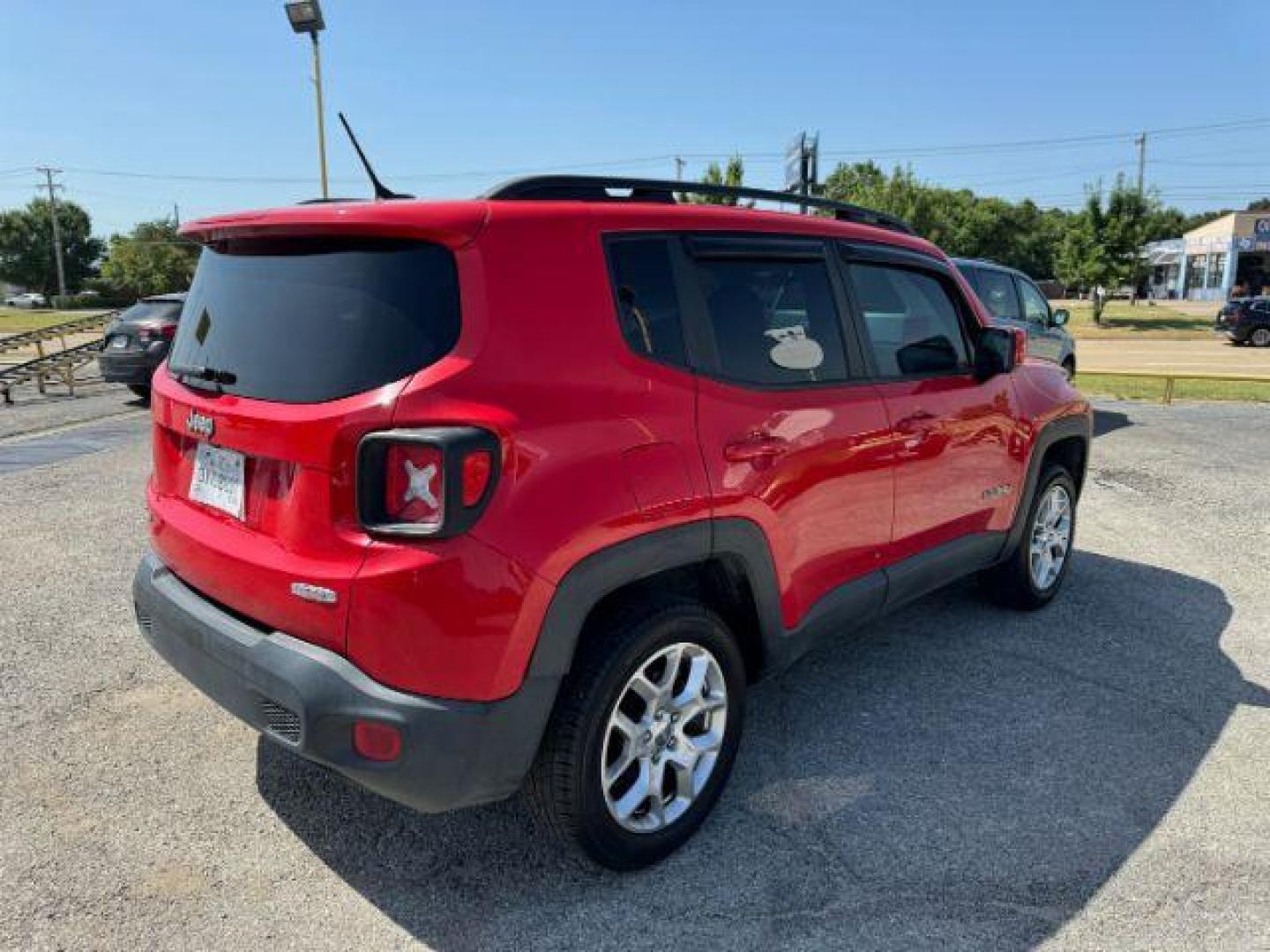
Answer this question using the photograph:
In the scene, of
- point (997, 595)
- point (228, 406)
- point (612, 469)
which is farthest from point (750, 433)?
point (997, 595)

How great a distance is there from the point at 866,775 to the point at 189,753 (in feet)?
7.83

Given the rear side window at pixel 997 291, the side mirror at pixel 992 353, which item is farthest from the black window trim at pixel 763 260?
the rear side window at pixel 997 291

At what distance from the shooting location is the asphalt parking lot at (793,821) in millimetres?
2416

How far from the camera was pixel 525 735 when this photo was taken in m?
2.27

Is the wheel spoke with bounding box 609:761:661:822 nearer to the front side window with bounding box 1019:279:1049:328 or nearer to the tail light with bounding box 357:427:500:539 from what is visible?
the tail light with bounding box 357:427:500:539

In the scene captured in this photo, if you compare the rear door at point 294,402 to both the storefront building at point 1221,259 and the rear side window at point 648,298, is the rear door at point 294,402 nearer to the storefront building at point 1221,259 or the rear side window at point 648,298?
the rear side window at point 648,298

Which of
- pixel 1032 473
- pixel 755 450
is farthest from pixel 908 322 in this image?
pixel 755 450

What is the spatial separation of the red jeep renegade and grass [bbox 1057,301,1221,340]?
27.2 meters

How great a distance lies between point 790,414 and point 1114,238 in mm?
38654

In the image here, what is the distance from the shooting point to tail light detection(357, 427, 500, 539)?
2.07m

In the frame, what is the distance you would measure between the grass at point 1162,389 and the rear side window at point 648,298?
13024mm

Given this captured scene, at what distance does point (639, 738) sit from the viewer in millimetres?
2609

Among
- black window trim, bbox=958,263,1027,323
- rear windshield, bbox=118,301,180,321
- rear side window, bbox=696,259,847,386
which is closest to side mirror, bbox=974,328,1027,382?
rear side window, bbox=696,259,847,386

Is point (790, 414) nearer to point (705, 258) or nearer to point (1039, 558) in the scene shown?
point (705, 258)
